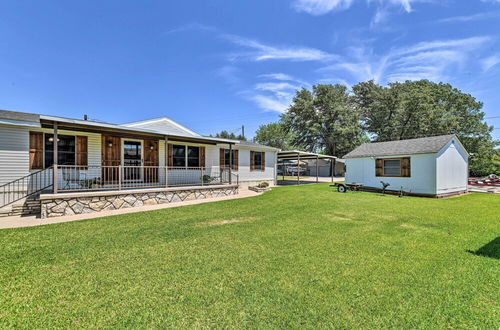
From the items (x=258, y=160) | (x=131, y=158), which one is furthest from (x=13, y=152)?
(x=258, y=160)

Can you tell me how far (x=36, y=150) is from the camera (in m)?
8.20

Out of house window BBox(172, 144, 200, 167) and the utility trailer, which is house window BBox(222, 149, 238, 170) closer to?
house window BBox(172, 144, 200, 167)

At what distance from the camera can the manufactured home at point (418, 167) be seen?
11.6 metres

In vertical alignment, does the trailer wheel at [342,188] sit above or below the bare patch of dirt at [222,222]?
above

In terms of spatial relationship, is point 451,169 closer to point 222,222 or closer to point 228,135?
point 222,222

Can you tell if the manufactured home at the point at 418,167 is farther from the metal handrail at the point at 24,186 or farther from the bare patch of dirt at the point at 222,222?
the metal handrail at the point at 24,186

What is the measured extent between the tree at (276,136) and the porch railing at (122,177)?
2692 centimetres

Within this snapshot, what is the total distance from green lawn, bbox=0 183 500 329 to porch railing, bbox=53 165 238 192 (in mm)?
3419

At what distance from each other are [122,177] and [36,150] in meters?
3.03

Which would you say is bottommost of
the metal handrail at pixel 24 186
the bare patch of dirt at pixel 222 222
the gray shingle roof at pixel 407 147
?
the bare patch of dirt at pixel 222 222

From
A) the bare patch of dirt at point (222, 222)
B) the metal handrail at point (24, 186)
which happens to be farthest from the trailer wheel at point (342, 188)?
the metal handrail at point (24, 186)

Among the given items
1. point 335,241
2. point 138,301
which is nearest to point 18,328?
point 138,301

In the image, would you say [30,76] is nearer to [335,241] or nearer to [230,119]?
[335,241]

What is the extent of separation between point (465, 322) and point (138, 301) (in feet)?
11.0
